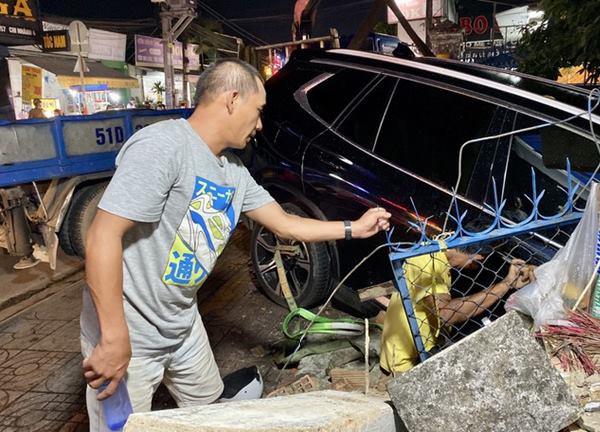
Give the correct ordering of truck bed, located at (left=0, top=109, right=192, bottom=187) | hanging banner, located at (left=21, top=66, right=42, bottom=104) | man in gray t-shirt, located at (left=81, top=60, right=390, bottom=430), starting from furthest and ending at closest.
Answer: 1. hanging banner, located at (left=21, top=66, right=42, bottom=104)
2. truck bed, located at (left=0, top=109, right=192, bottom=187)
3. man in gray t-shirt, located at (left=81, top=60, right=390, bottom=430)

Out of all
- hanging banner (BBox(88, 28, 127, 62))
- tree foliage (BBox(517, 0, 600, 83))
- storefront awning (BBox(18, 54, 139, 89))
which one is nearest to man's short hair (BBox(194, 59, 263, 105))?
tree foliage (BBox(517, 0, 600, 83))

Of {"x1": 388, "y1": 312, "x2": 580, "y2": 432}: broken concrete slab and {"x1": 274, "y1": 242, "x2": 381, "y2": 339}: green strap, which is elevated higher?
{"x1": 388, "y1": 312, "x2": 580, "y2": 432}: broken concrete slab

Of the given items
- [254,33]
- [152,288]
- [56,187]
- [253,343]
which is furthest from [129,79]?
[152,288]

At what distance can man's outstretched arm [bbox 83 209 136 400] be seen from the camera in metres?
1.50

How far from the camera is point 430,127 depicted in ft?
10.7

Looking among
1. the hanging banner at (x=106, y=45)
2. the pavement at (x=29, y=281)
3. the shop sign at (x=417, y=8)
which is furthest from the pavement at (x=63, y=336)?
the hanging banner at (x=106, y=45)

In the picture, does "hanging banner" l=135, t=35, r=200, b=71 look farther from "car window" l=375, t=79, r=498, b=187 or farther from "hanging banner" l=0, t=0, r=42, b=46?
"car window" l=375, t=79, r=498, b=187

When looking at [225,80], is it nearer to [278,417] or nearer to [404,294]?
[404,294]

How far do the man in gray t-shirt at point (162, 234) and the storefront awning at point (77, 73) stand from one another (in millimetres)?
16476

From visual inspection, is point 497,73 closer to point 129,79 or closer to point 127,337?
point 127,337

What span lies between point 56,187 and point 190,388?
3.48 metres

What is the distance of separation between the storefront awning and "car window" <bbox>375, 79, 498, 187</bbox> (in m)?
15.8

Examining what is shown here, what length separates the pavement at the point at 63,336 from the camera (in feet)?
9.77

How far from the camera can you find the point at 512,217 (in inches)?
107
